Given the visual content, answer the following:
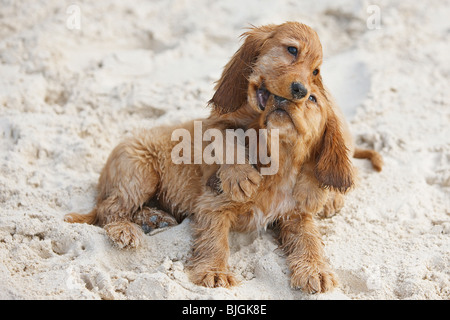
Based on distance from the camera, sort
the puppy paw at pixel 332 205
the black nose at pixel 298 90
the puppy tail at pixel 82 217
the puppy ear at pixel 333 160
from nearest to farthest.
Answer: the black nose at pixel 298 90 < the puppy ear at pixel 333 160 < the puppy tail at pixel 82 217 < the puppy paw at pixel 332 205

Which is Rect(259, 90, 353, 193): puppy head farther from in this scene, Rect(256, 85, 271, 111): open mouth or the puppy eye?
the puppy eye

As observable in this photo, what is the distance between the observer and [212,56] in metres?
6.83

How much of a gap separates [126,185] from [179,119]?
1.31 metres

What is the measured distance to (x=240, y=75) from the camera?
418 centimetres

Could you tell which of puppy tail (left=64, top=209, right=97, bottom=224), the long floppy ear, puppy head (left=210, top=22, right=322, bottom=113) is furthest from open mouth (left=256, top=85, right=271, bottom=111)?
puppy tail (left=64, top=209, right=97, bottom=224)

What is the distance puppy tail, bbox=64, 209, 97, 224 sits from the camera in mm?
4492

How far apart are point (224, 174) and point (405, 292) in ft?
4.69

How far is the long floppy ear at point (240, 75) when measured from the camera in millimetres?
4133

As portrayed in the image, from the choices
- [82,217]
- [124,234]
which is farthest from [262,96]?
[82,217]

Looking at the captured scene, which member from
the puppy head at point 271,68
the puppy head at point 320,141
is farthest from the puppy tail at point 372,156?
the puppy head at point 271,68

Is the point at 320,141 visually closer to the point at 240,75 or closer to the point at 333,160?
the point at 333,160

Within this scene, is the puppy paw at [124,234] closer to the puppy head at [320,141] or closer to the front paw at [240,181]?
the front paw at [240,181]

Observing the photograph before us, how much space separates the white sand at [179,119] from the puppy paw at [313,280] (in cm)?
7
